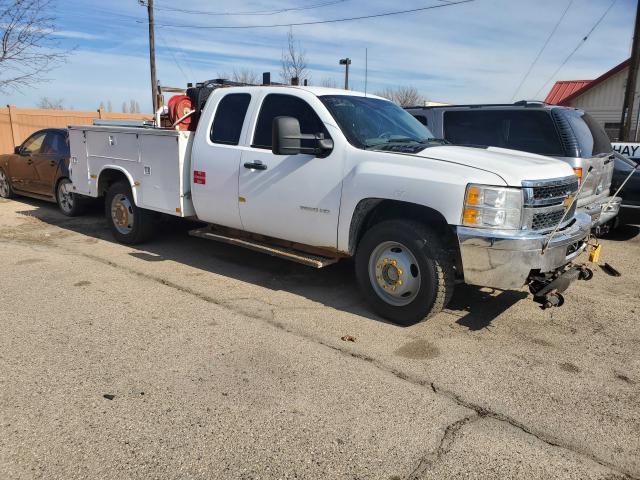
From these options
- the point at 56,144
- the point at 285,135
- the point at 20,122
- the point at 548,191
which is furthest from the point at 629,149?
the point at 20,122

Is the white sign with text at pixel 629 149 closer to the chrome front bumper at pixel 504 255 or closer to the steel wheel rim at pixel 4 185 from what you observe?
the chrome front bumper at pixel 504 255

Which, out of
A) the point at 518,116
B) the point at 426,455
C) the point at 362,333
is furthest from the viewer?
the point at 518,116

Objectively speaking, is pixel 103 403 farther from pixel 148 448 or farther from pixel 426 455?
pixel 426 455

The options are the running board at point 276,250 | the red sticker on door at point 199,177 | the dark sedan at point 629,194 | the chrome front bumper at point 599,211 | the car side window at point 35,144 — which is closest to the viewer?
the running board at point 276,250

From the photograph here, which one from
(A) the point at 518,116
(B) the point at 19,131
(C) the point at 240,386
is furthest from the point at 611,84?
(C) the point at 240,386

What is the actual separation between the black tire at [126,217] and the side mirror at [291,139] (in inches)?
125

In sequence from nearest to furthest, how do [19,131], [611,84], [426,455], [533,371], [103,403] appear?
1. [426,455]
2. [103,403]
3. [533,371]
4. [19,131]
5. [611,84]

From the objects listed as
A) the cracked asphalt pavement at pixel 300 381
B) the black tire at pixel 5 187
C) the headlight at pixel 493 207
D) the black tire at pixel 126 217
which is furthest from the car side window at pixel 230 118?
the black tire at pixel 5 187

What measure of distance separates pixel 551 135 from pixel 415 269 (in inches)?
131

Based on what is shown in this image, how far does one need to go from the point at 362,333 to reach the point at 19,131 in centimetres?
1781

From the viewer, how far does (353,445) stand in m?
3.01

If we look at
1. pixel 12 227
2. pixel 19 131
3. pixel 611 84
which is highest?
pixel 611 84

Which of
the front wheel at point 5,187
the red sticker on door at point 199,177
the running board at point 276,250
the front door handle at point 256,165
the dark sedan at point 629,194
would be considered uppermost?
the front door handle at point 256,165

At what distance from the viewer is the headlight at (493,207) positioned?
4137 mm
